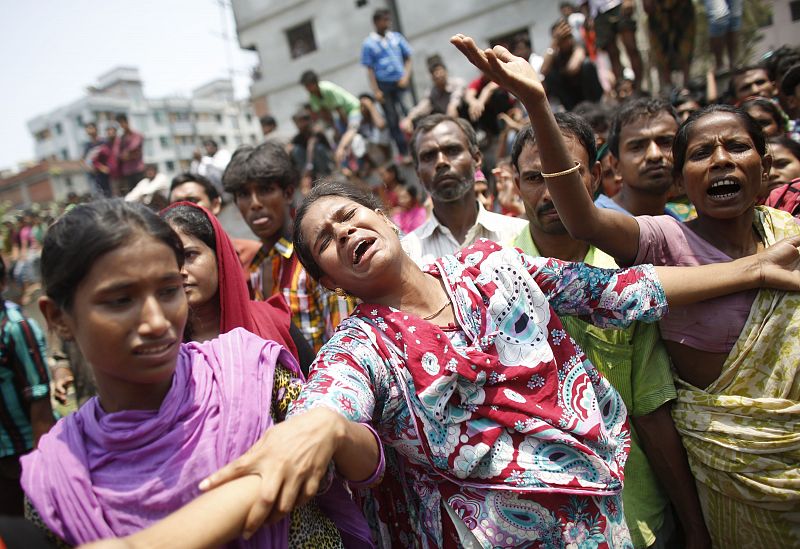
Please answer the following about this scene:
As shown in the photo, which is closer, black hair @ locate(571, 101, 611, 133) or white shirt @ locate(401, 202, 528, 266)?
white shirt @ locate(401, 202, 528, 266)

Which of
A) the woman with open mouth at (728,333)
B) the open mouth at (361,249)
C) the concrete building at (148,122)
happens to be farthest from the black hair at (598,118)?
the concrete building at (148,122)

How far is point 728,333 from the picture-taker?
186cm

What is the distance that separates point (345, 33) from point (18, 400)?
17028mm

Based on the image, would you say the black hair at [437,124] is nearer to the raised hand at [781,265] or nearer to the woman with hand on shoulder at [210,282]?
the woman with hand on shoulder at [210,282]

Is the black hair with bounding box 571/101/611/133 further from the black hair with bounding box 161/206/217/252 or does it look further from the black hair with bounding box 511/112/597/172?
the black hair with bounding box 161/206/217/252

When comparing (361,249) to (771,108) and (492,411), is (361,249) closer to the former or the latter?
(492,411)

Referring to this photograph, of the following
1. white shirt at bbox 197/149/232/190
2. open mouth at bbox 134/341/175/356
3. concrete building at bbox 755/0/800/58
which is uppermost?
concrete building at bbox 755/0/800/58

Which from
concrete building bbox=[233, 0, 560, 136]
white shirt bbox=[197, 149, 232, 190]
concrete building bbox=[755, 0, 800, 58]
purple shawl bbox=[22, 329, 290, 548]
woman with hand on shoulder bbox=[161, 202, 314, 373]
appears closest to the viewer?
purple shawl bbox=[22, 329, 290, 548]

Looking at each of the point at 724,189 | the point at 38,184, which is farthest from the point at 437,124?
the point at 38,184

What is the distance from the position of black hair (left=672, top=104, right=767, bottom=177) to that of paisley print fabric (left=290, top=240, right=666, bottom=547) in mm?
584

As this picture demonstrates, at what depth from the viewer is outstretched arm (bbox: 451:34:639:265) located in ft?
5.57

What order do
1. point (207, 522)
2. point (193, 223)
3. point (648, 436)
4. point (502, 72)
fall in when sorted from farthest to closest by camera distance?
point (193, 223)
point (648, 436)
point (502, 72)
point (207, 522)

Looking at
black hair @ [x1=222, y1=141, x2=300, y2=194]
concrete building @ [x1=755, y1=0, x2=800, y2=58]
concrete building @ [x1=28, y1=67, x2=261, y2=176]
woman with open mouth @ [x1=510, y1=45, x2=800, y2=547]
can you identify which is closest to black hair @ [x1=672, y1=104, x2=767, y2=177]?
woman with open mouth @ [x1=510, y1=45, x2=800, y2=547]

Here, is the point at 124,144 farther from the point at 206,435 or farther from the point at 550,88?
the point at 206,435
